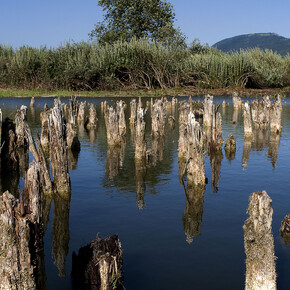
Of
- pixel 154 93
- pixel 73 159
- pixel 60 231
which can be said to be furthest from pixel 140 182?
pixel 154 93

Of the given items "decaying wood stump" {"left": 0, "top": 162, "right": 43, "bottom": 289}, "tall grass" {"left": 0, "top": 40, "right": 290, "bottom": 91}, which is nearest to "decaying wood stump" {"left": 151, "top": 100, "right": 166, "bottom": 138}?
"decaying wood stump" {"left": 0, "top": 162, "right": 43, "bottom": 289}

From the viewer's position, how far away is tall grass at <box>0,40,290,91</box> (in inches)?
2255

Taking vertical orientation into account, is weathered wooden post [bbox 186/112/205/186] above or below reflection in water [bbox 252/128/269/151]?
above

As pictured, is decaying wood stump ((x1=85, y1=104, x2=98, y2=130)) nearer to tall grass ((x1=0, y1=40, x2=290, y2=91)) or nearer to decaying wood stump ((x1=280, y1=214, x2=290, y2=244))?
decaying wood stump ((x1=280, y1=214, x2=290, y2=244))

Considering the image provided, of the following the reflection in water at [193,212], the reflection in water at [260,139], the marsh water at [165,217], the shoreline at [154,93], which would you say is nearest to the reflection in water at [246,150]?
the marsh water at [165,217]

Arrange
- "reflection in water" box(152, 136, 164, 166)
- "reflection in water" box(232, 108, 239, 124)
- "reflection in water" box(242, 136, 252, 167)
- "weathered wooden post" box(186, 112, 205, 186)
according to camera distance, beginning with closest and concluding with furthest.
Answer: "weathered wooden post" box(186, 112, 205, 186) → "reflection in water" box(242, 136, 252, 167) → "reflection in water" box(152, 136, 164, 166) → "reflection in water" box(232, 108, 239, 124)

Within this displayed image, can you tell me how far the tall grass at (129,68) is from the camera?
57281 millimetres

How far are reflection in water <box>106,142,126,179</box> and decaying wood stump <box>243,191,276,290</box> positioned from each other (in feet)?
31.1

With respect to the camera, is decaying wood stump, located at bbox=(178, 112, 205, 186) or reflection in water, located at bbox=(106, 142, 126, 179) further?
reflection in water, located at bbox=(106, 142, 126, 179)

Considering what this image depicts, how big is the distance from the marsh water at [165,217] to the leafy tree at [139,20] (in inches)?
2359

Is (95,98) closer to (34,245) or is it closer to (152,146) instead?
(152,146)

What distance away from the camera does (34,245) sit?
7.79 metres

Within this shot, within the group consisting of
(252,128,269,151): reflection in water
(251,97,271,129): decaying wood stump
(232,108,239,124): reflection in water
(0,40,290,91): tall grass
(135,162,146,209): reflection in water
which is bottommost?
(135,162,146,209): reflection in water

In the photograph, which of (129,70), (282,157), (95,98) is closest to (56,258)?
(282,157)
